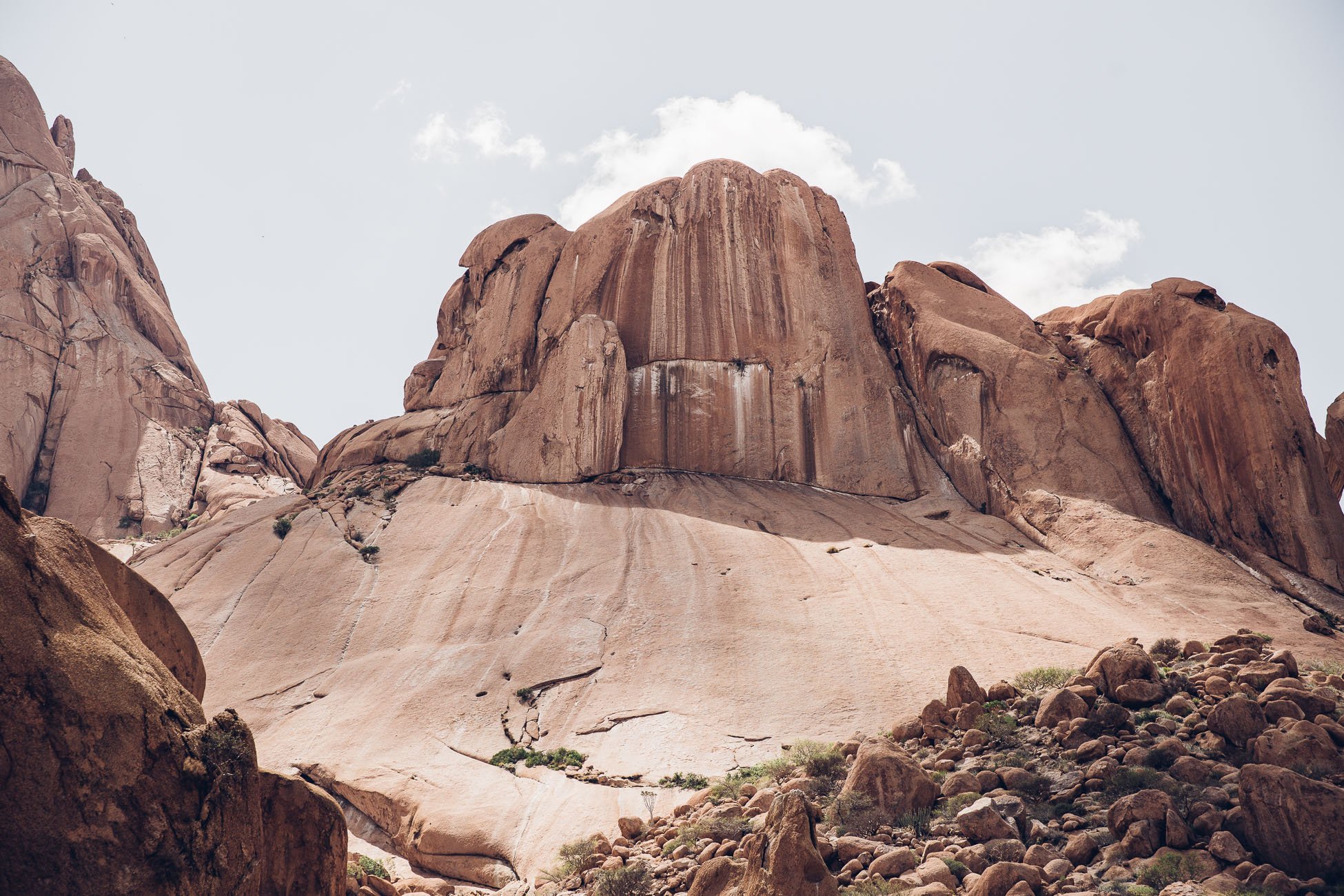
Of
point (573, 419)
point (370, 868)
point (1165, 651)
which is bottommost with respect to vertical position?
Result: point (370, 868)

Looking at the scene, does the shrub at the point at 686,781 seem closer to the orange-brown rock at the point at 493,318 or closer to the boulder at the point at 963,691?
the boulder at the point at 963,691

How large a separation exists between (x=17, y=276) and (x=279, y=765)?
55.1 meters

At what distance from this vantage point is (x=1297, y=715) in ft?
55.7

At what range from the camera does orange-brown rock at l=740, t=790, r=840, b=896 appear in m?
13.3

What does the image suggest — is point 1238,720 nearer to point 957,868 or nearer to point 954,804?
point 954,804

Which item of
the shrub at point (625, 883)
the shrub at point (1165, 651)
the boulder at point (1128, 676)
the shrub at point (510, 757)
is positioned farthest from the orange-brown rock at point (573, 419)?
the shrub at point (625, 883)

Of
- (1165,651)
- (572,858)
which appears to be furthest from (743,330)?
(572,858)

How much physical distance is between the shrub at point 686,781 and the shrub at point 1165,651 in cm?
1040

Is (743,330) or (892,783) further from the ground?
(743,330)

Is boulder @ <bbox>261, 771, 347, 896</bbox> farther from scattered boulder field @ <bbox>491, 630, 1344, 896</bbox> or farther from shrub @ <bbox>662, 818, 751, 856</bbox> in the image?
shrub @ <bbox>662, 818, 751, 856</bbox>

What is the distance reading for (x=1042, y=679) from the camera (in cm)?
2511

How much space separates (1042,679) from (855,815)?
10158 mm

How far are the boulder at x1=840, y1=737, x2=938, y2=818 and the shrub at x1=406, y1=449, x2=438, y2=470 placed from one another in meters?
32.9

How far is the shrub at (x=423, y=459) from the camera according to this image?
47466 millimetres
